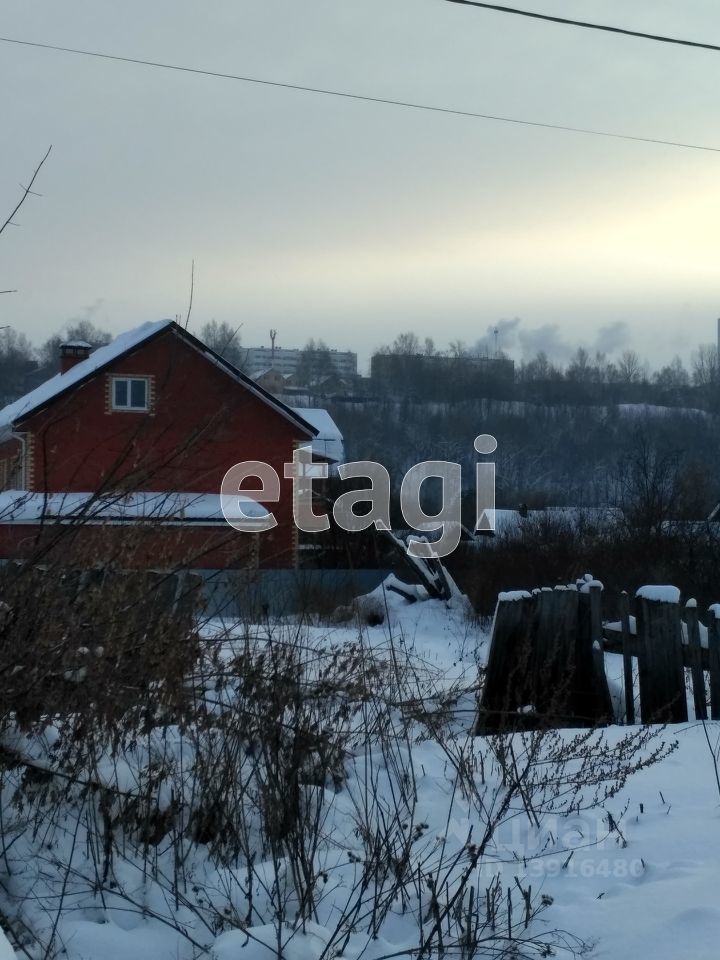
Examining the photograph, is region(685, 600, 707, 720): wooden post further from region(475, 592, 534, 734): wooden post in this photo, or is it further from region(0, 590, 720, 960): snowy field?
region(0, 590, 720, 960): snowy field

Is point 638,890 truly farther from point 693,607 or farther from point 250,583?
point 693,607

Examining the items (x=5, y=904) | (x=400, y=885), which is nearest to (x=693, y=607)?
(x=400, y=885)

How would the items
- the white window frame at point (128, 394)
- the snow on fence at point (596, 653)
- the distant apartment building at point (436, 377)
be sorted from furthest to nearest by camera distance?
the distant apartment building at point (436, 377)
the white window frame at point (128, 394)
the snow on fence at point (596, 653)

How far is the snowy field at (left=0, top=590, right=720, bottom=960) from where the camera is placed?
9.48ft

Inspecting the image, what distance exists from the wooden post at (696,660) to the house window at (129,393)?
19.9m

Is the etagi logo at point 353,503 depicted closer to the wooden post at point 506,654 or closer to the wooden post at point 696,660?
the wooden post at point 506,654

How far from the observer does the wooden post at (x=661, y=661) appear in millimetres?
5660

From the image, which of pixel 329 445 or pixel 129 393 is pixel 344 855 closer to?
pixel 129 393

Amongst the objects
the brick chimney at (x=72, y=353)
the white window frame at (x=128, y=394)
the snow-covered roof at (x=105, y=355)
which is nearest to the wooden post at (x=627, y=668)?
the snow-covered roof at (x=105, y=355)

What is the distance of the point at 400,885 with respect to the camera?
287cm

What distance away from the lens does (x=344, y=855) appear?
137 inches

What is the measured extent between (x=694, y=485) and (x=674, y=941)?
21626mm

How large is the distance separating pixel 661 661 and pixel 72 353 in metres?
24.2

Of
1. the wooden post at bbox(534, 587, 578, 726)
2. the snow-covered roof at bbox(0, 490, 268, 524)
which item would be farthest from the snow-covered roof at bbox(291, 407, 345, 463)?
the snow-covered roof at bbox(0, 490, 268, 524)
